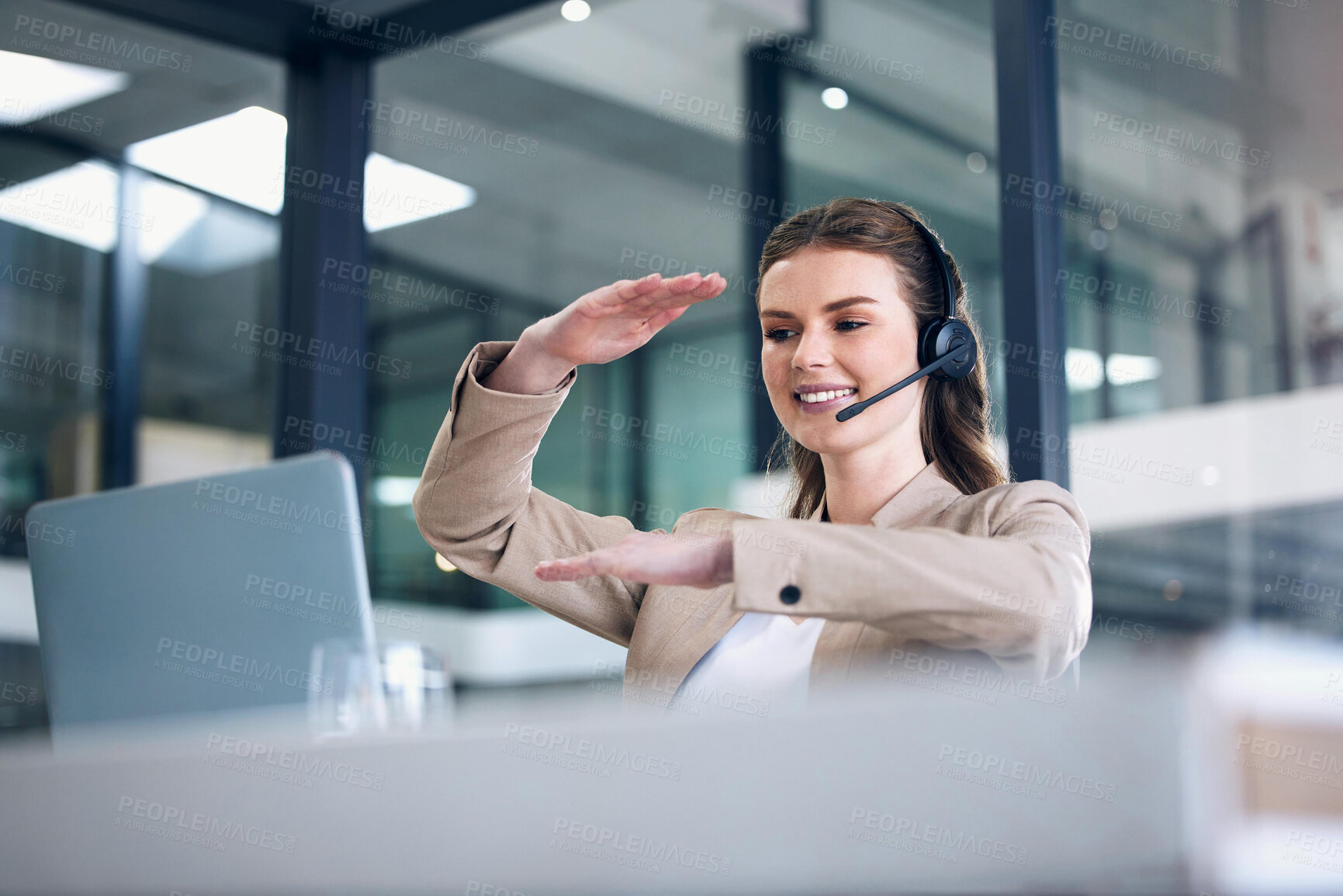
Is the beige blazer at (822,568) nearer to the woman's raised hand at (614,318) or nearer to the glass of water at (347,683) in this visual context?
the woman's raised hand at (614,318)

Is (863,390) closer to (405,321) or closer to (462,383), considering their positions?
(462,383)

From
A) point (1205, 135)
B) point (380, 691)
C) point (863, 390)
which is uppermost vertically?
point (1205, 135)

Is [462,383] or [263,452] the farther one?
[263,452]

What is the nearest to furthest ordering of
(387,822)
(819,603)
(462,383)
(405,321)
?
(387,822)
(819,603)
(462,383)
(405,321)

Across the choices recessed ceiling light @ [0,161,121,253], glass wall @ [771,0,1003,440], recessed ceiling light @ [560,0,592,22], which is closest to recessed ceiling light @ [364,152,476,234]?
recessed ceiling light @ [560,0,592,22]

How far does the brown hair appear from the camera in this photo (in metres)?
1.47

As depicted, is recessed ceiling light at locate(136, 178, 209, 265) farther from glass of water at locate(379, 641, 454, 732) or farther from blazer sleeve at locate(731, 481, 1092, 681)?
blazer sleeve at locate(731, 481, 1092, 681)

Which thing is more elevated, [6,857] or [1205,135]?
[1205,135]

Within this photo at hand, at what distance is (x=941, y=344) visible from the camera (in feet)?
4.76

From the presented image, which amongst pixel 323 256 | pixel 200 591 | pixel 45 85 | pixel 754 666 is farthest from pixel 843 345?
pixel 45 85

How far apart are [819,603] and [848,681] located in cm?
41

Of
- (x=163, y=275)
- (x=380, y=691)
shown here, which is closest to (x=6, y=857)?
(x=380, y=691)

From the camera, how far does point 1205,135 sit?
2848mm

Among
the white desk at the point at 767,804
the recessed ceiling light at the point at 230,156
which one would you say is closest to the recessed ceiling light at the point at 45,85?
the recessed ceiling light at the point at 230,156
